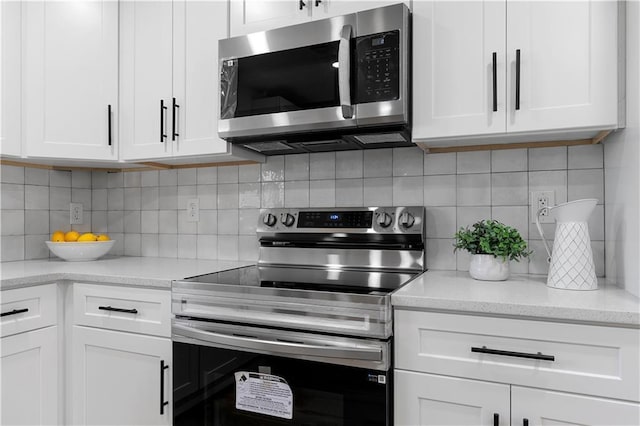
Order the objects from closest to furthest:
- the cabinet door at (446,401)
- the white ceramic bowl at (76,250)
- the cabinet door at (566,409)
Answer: the cabinet door at (566,409) < the cabinet door at (446,401) < the white ceramic bowl at (76,250)

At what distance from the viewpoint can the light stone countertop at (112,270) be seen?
158cm

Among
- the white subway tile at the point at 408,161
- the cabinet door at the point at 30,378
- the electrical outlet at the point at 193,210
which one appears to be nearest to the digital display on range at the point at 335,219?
the white subway tile at the point at 408,161

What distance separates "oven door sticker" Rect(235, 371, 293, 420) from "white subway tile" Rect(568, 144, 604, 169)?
4.23 ft

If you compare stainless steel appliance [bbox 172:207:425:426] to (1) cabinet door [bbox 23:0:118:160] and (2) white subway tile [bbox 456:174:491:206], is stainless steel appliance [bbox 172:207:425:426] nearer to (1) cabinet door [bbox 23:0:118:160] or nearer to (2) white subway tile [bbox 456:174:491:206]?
(2) white subway tile [bbox 456:174:491:206]

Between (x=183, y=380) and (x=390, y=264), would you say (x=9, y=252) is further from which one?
(x=390, y=264)

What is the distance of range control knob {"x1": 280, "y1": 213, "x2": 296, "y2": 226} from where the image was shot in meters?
1.93

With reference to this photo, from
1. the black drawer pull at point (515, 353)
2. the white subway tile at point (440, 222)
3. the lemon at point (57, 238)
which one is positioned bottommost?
the black drawer pull at point (515, 353)

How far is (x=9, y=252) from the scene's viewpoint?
2.11 meters

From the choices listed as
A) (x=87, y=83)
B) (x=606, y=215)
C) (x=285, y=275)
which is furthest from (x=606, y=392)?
(x=87, y=83)

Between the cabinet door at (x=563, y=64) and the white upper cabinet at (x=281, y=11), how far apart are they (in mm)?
430

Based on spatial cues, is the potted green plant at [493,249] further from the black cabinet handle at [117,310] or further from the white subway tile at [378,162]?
the black cabinet handle at [117,310]

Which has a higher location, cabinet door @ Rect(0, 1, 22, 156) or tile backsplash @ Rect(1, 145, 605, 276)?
cabinet door @ Rect(0, 1, 22, 156)


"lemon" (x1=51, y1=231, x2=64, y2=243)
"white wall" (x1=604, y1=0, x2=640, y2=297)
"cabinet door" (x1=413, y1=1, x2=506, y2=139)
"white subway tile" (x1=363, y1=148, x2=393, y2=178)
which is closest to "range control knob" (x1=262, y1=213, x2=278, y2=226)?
"white subway tile" (x1=363, y1=148, x2=393, y2=178)

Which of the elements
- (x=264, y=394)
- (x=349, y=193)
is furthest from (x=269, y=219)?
(x=264, y=394)
